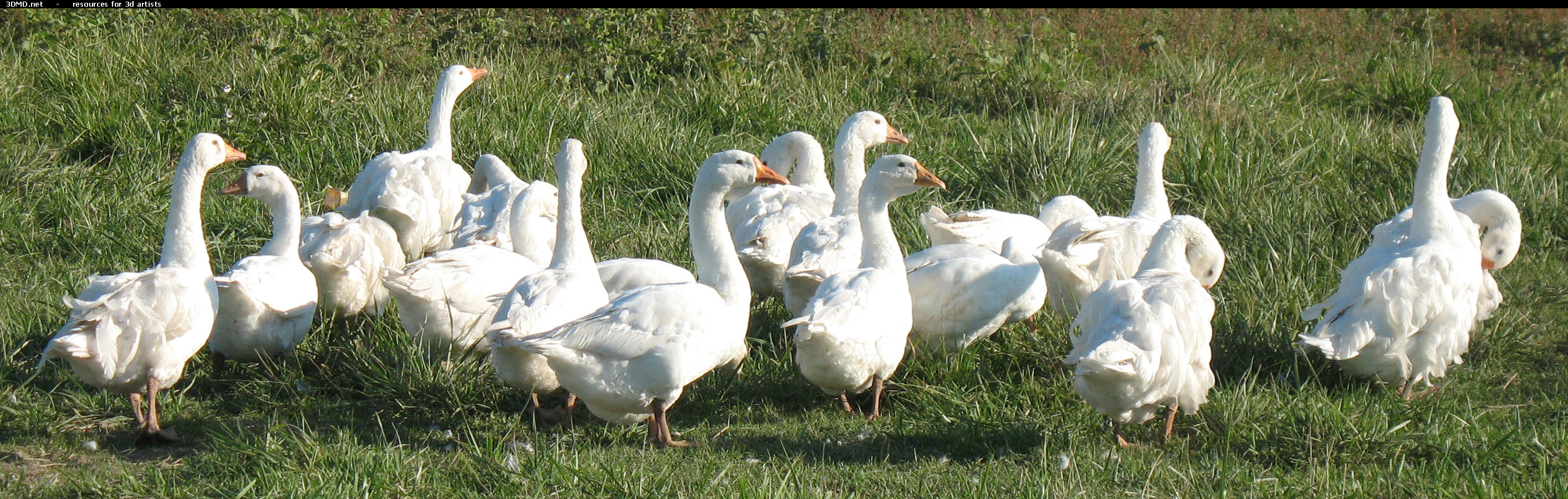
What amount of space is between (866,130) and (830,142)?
4.65 feet

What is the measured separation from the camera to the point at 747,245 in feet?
20.9

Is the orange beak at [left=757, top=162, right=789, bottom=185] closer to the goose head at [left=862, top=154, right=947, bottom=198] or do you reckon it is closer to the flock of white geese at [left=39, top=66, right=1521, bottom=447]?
the flock of white geese at [left=39, top=66, right=1521, bottom=447]

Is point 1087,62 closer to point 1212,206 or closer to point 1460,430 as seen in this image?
point 1212,206

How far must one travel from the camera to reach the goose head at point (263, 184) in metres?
5.81

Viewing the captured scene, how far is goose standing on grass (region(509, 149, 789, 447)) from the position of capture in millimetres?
4535

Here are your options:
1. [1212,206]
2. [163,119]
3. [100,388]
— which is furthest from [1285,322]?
[163,119]

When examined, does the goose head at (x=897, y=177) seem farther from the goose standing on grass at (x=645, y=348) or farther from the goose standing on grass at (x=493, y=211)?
the goose standing on grass at (x=493, y=211)

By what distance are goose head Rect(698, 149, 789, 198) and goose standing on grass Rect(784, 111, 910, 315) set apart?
50cm

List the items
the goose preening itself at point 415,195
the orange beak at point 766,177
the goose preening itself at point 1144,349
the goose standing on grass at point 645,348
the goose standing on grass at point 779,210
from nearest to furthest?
the goose preening itself at point 1144,349
the goose standing on grass at point 645,348
the orange beak at point 766,177
the goose standing on grass at point 779,210
the goose preening itself at point 415,195

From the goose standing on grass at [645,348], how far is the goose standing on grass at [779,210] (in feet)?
4.07

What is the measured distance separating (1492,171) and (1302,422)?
3872 millimetres

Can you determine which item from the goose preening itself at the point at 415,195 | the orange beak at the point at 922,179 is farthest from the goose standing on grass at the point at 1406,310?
the goose preening itself at the point at 415,195

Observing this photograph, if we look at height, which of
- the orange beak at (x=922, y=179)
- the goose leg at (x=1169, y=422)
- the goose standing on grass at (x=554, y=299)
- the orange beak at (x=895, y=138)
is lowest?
the goose leg at (x=1169, y=422)

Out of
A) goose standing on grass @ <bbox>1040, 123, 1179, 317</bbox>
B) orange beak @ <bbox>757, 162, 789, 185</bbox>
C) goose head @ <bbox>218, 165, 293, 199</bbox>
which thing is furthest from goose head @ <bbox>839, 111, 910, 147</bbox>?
goose head @ <bbox>218, 165, 293, 199</bbox>
